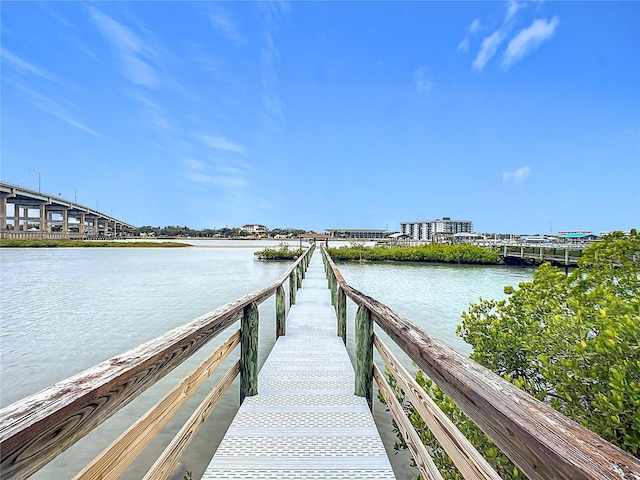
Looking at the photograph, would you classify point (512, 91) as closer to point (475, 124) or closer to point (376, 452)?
point (475, 124)

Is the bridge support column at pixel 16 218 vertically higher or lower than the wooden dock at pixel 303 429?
higher

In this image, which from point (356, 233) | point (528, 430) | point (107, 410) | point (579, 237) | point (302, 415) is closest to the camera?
point (528, 430)

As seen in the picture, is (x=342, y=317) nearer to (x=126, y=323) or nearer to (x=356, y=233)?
(x=126, y=323)

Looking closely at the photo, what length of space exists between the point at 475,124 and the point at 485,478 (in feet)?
180

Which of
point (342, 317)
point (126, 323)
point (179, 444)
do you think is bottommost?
point (126, 323)

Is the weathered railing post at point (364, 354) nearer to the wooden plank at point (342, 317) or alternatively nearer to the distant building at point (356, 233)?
the wooden plank at point (342, 317)

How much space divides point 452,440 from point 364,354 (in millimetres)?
1503

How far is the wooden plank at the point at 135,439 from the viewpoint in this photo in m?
1.00

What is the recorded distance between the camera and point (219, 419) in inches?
147

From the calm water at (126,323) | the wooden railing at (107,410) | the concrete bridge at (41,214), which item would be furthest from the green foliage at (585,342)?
the concrete bridge at (41,214)

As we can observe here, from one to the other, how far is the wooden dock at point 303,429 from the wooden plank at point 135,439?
565mm

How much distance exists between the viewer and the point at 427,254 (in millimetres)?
29250

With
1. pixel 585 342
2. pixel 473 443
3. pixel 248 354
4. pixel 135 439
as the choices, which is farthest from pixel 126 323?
pixel 585 342

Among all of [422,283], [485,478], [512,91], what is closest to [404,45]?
[512,91]
